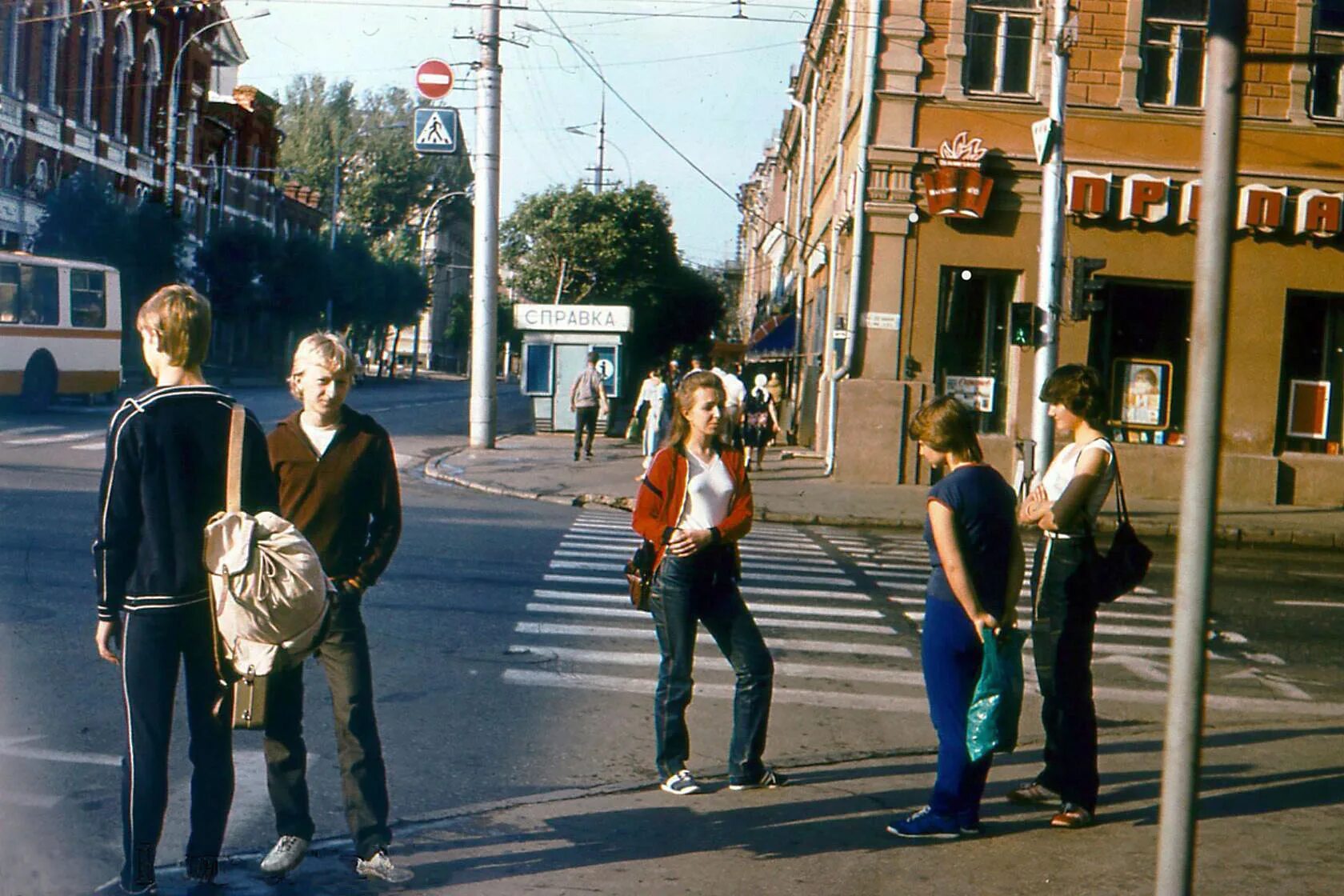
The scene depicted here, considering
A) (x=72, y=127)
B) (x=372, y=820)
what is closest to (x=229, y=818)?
(x=372, y=820)

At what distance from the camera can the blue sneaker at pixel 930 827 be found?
5605 millimetres

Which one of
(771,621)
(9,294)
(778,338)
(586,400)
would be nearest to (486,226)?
(586,400)

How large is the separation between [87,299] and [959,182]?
1821 centimetres

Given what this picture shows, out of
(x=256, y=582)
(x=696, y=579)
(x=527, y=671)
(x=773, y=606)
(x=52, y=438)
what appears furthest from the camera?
(x=52, y=438)

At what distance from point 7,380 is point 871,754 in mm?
25801

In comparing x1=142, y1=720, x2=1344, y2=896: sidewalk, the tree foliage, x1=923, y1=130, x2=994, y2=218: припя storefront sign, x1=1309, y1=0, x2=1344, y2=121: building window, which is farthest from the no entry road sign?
the tree foliage

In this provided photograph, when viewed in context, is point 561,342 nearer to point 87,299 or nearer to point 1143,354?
point 87,299

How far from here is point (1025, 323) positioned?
1889cm

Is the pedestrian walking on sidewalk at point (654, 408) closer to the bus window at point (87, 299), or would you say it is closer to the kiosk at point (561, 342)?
the kiosk at point (561, 342)

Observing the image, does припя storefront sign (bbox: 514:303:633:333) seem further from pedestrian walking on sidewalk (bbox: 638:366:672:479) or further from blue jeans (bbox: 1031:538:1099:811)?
blue jeans (bbox: 1031:538:1099:811)

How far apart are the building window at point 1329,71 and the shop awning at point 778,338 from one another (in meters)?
16.7

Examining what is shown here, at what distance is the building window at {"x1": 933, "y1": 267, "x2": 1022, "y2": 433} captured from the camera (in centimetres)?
2309

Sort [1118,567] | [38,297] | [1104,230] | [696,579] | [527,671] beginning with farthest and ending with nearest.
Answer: [38,297]
[1104,230]
[527,671]
[696,579]
[1118,567]

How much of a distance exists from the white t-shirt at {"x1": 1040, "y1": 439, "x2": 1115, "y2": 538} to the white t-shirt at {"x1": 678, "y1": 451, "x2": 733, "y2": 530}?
125 cm
